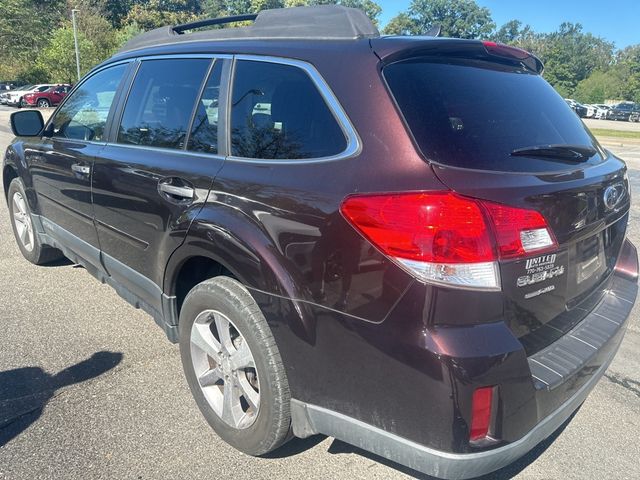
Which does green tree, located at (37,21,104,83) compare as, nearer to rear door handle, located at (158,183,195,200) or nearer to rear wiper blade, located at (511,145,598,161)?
rear door handle, located at (158,183,195,200)

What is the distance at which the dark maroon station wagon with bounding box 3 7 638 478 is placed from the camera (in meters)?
1.74

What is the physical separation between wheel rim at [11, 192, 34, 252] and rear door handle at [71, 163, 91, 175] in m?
1.47

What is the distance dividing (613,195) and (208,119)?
193 centimetres

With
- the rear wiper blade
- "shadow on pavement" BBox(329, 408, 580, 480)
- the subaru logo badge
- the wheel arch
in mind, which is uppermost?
the rear wiper blade

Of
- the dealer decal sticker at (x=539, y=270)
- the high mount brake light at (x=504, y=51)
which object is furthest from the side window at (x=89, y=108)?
the dealer decal sticker at (x=539, y=270)

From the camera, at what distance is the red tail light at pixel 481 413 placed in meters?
1.72

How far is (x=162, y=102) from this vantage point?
3.01m

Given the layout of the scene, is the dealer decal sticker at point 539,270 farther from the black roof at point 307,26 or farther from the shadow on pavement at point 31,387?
the shadow on pavement at point 31,387

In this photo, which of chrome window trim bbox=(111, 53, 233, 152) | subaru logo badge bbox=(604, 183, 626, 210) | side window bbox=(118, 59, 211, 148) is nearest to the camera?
subaru logo badge bbox=(604, 183, 626, 210)

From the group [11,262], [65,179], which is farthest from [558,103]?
[11,262]

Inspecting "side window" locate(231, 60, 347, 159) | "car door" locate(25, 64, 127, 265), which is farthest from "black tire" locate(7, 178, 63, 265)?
"side window" locate(231, 60, 347, 159)

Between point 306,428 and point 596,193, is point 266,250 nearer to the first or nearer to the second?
point 306,428

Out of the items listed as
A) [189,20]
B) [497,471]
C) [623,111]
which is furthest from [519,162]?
[189,20]

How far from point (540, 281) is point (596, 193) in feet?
1.83
